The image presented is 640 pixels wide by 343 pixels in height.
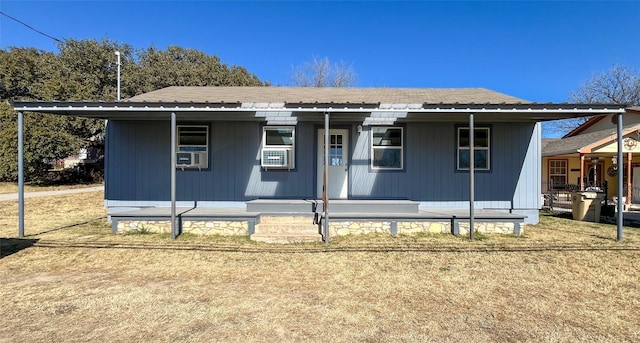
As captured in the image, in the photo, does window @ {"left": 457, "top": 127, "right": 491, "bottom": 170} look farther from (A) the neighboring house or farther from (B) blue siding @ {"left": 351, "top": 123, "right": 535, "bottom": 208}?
(A) the neighboring house

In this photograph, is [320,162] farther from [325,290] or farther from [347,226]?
[325,290]

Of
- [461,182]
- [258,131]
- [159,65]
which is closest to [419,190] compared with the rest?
[461,182]

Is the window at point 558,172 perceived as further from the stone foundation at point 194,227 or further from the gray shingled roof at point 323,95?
the stone foundation at point 194,227

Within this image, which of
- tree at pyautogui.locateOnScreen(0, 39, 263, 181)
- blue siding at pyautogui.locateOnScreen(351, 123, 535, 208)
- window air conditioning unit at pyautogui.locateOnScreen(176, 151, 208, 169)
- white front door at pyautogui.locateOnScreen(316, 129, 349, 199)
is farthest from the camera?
tree at pyautogui.locateOnScreen(0, 39, 263, 181)

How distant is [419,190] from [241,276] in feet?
17.3

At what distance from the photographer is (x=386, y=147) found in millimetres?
8195

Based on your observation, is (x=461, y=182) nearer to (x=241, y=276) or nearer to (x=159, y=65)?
(x=241, y=276)

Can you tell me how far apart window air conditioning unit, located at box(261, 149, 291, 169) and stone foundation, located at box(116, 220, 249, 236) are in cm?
174

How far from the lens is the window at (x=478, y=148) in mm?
8156

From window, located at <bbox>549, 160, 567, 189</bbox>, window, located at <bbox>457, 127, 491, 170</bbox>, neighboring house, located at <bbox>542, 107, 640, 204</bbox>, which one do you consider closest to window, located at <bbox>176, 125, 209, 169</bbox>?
window, located at <bbox>457, 127, 491, 170</bbox>

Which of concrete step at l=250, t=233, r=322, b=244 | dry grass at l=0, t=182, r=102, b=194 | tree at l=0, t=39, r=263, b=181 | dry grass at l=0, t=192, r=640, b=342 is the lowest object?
dry grass at l=0, t=192, r=640, b=342

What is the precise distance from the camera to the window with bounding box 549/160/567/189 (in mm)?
15906

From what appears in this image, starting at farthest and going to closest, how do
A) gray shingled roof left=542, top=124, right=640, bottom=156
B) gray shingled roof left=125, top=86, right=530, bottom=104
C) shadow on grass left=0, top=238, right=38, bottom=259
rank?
gray shingled roof left=542, top=124, right=640, bottom=156 → gray shingled roof left=125, top=86, right=530, bottom=104 → shadow on grass left=0, top=238, right=38, bottom=259

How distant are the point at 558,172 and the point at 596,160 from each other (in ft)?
14.1
